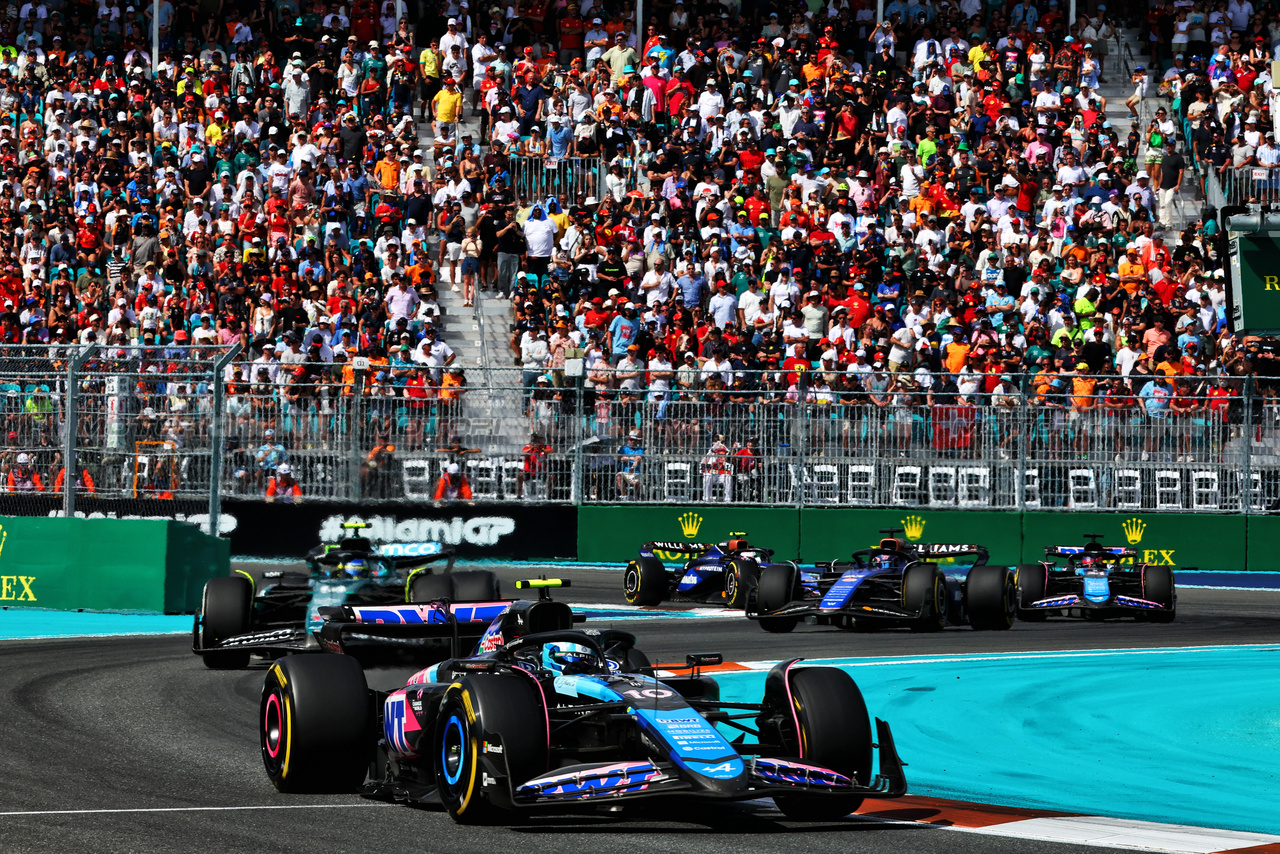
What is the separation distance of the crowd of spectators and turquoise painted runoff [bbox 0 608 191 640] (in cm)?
487

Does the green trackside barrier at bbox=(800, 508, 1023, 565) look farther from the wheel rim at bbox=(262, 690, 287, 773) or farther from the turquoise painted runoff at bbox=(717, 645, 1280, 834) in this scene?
the wheel rim at bbox=(262, 690, 287, 773)

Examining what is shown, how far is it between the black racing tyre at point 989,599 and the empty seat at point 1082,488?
18.9 ft

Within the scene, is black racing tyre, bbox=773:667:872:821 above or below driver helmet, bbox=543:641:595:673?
below

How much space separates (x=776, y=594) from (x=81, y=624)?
6.71m

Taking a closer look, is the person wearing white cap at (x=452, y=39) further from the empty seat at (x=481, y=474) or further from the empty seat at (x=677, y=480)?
the empty seat at (x=677, y=480)

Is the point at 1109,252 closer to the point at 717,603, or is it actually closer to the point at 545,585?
the point at 717,603

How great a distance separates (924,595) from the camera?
17203mm

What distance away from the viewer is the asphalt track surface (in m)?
7.53

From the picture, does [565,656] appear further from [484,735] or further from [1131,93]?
[1131,93]

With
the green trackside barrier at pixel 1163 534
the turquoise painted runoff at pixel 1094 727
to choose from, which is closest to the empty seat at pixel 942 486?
the green trackside barrier at pixel 1163 534

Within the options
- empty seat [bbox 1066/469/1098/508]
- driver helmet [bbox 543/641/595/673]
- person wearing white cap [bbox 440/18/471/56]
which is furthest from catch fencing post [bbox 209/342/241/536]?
person wearing white cap [bbox 440/18/471/56]

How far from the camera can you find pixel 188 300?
1077 inches

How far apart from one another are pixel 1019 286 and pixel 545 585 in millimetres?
16394

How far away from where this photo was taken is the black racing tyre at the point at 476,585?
14.9m
